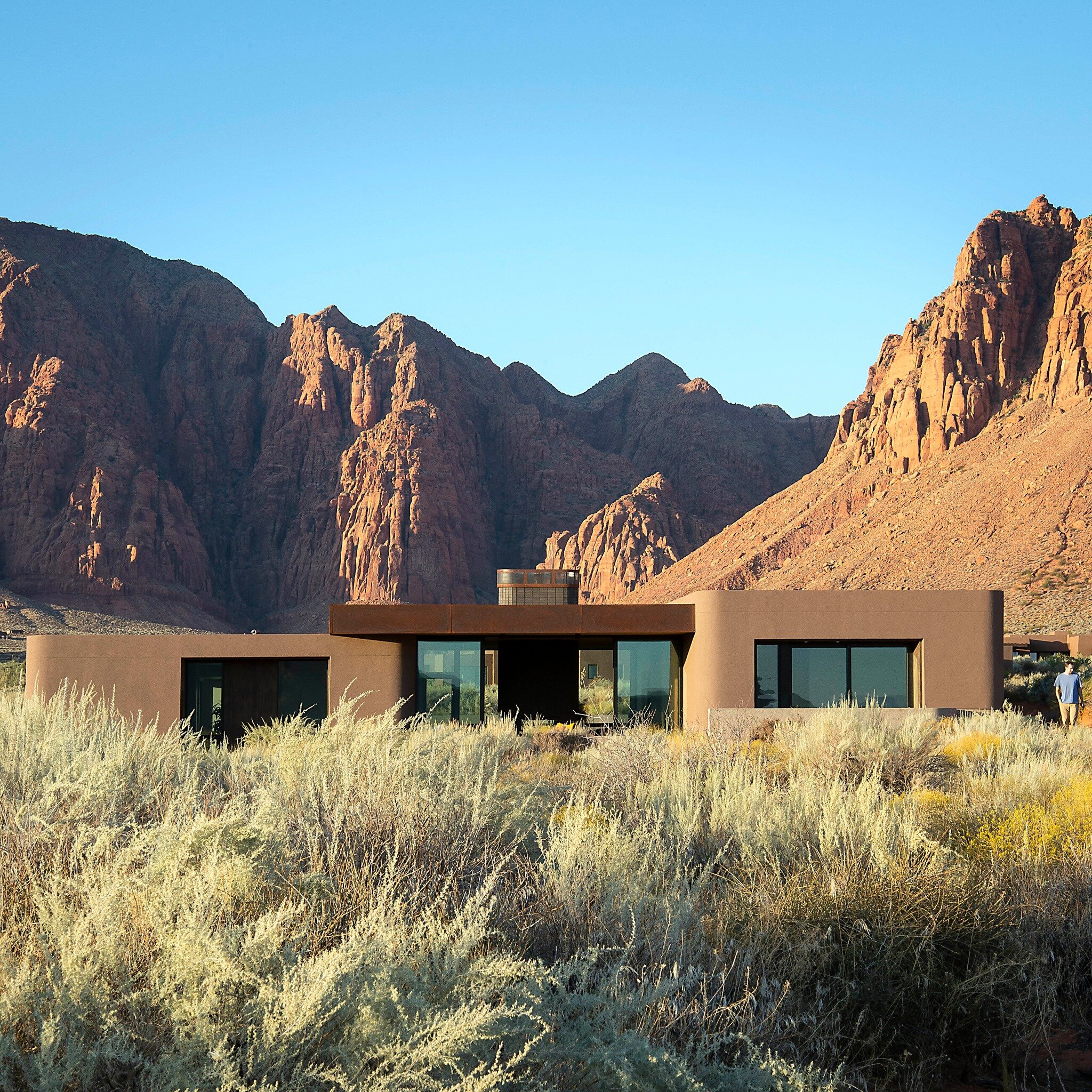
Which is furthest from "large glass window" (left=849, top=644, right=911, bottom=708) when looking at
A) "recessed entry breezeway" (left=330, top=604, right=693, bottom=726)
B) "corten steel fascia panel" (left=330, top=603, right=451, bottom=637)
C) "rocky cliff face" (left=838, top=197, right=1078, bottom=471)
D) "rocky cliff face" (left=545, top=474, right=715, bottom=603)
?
"rocky cliff face" (left=545, top=474, right=715, bottom=603)

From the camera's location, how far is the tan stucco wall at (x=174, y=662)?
2230cm

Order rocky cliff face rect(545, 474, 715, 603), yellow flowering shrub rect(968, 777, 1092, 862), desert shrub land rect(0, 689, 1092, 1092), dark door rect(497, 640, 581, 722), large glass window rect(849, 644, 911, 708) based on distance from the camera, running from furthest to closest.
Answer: rocky cliff face rect(545, 474, 715, 603) → dark door rect(497, 640, 581, 722) → large glass window rect(849, 644, 911, 708) → yellow flowering shrub rect(968, 777, 1092, 862) → desert shrub land rect(0, 689, 1092, 1092)

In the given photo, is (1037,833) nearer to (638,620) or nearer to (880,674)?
(638,620)

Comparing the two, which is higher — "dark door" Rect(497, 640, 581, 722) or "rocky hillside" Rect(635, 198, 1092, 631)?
"rocky hillside" Rect(635, 198, 1092, 631)

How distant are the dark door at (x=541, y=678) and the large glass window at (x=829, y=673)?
4949mm

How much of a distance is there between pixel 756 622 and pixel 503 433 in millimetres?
109603

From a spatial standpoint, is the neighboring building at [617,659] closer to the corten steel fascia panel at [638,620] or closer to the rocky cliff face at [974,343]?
the corten steel fascia panel at [638,620]

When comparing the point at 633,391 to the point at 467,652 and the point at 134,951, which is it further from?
the point at 134,951

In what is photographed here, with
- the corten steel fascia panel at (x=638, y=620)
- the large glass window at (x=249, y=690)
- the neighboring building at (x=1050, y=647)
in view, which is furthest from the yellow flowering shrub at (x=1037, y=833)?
the neighboring building at (x=1050, y=647)

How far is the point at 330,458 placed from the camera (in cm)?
12012

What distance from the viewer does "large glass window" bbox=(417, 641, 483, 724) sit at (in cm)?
2266

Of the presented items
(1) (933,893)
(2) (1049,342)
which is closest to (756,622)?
(1) (933,893)

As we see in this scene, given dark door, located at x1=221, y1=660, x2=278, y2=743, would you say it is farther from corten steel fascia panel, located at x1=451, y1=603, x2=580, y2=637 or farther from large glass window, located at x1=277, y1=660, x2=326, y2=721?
corten steel fascia panel, located at x1=451, y1=603, x2=580, y2=637

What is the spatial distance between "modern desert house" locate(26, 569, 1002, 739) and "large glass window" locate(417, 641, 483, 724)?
0.09ft
